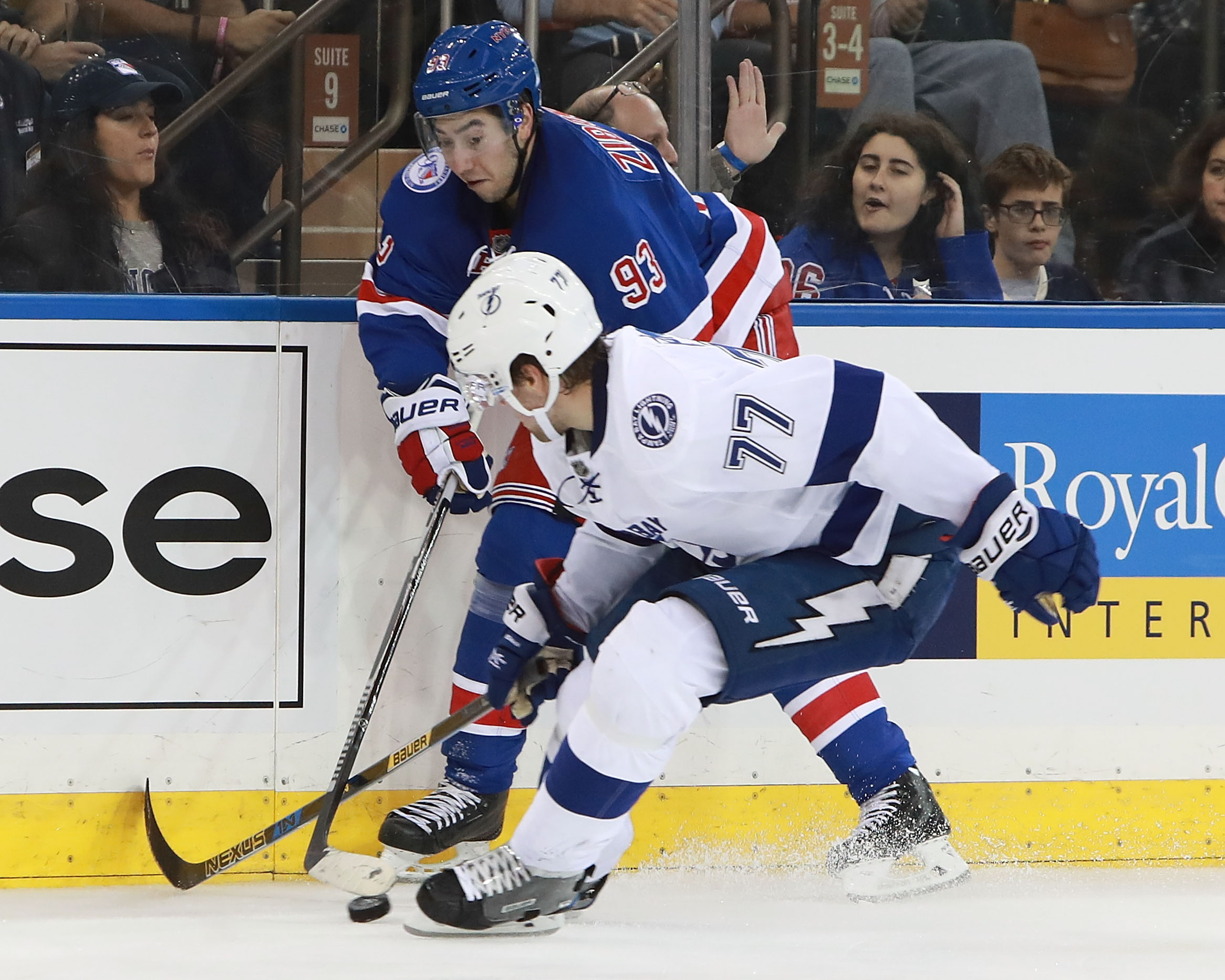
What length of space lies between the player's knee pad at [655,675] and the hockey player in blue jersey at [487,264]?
456 millimetres

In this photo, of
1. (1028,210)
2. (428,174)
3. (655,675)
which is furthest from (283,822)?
(1028,210)

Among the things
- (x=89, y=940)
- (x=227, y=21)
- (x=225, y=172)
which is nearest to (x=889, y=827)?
(x=89, y=940)

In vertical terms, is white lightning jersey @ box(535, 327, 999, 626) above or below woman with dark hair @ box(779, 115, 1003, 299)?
below

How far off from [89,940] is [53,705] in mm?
497

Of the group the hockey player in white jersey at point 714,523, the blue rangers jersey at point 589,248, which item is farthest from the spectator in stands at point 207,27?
the hockey player in white jersey at point 714,523

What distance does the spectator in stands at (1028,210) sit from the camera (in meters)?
2.80

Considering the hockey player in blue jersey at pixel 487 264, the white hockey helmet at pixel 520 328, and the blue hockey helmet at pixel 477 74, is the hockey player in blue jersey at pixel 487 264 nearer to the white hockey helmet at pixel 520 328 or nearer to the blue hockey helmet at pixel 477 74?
the blue hockey helmet at pixel 477 74

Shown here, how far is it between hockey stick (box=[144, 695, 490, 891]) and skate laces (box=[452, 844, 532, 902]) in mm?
254

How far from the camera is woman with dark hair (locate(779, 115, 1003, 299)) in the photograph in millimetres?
2770

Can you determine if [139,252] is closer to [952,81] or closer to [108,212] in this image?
[108,212]

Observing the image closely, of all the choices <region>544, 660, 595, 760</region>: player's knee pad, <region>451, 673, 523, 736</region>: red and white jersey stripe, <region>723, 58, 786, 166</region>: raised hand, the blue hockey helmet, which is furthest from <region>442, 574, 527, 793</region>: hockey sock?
<region>723, 58, 786, 166</region>: raised hand

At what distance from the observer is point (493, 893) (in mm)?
2031

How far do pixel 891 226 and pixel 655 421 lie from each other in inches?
43.8

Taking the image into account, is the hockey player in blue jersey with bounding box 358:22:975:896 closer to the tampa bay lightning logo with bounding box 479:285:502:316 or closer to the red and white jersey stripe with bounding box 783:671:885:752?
the red and white jersey stripe with bounding box 783:671:885:752
